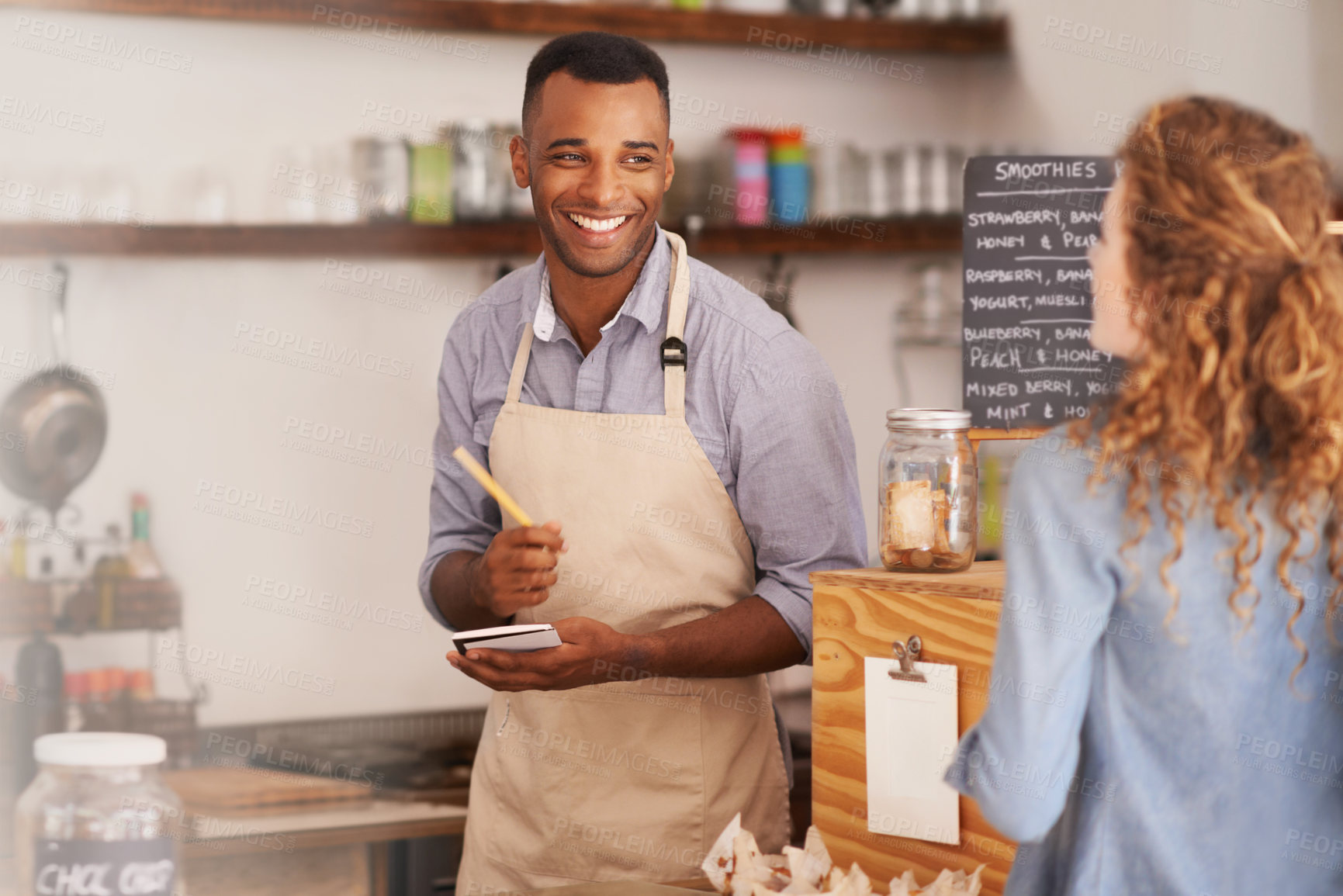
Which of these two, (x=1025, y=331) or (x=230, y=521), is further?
(x=230, y=521)

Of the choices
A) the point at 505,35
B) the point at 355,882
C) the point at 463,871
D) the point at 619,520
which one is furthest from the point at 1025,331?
the point at 505,35

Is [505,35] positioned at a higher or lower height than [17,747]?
higher

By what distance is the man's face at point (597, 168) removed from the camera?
1778 mm

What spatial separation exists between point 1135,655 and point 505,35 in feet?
9.23

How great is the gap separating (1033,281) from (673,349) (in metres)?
0.54

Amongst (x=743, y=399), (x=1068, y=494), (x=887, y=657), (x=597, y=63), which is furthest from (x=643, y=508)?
(x=1068, y=494)

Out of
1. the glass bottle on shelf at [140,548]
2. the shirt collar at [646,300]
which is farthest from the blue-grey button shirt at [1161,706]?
the glass bottle on shelf at [140,548]

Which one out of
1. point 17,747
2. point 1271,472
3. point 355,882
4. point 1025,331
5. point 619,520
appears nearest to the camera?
point 1271,472

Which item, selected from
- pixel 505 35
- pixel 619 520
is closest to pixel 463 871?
pixel 619 520

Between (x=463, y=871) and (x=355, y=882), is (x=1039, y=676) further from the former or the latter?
(x=355, y=882)

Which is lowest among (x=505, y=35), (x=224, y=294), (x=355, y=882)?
(x=355, y=882)

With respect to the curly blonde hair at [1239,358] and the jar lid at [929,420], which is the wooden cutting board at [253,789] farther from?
the curly blonde hair at [1239,358]

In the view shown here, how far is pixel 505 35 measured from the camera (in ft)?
11.3

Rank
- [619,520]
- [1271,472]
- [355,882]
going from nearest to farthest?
[1271,472]
[619,520]
[355,882]
